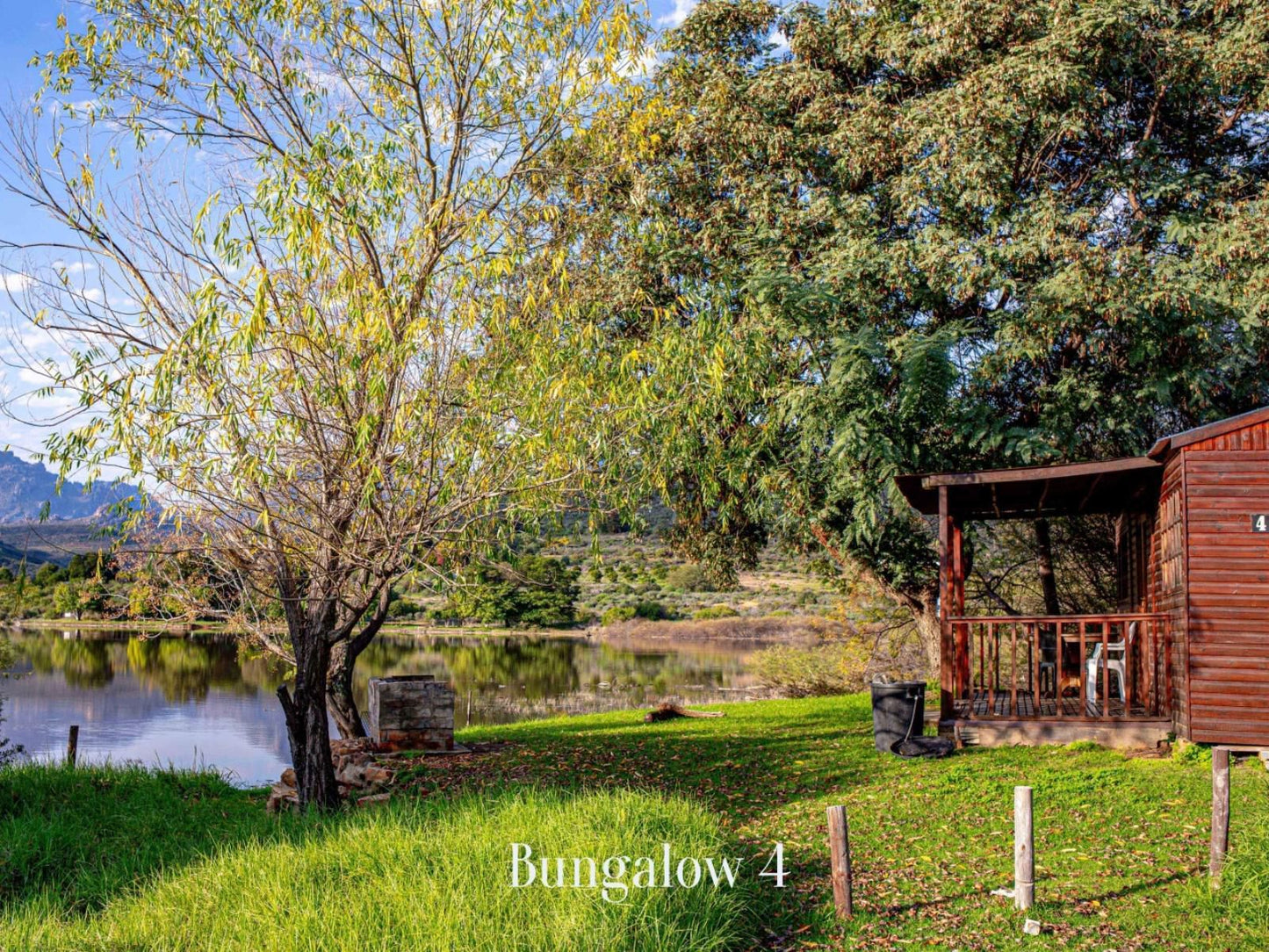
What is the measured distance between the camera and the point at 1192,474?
8.82 meters

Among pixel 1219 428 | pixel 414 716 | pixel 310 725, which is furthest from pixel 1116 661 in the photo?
pixel 310 725

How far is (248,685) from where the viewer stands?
27.0 meters

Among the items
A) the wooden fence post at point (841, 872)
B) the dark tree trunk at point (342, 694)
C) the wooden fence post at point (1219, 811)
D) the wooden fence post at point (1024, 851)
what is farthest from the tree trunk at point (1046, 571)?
the wooden fence post at point (841, 872)

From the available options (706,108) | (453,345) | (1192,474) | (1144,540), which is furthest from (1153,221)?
(453,345)

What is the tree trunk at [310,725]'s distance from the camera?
8305 mm

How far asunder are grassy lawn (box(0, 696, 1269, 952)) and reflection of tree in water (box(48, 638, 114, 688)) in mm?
20167

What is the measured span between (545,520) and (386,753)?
169 inches

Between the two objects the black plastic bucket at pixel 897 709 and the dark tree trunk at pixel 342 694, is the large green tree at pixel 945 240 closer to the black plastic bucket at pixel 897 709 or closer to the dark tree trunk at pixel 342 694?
the black plastic bucket at pixel 897 709

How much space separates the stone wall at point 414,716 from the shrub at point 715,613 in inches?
1161

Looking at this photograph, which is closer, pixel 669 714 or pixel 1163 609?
pixel 1163 609

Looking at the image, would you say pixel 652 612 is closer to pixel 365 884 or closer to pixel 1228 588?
pixel 1228 588

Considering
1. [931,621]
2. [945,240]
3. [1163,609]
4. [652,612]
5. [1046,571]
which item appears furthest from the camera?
[652,612]

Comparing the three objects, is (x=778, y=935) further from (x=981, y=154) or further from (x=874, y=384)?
(x=981, y=154)

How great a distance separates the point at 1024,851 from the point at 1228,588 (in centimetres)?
447
